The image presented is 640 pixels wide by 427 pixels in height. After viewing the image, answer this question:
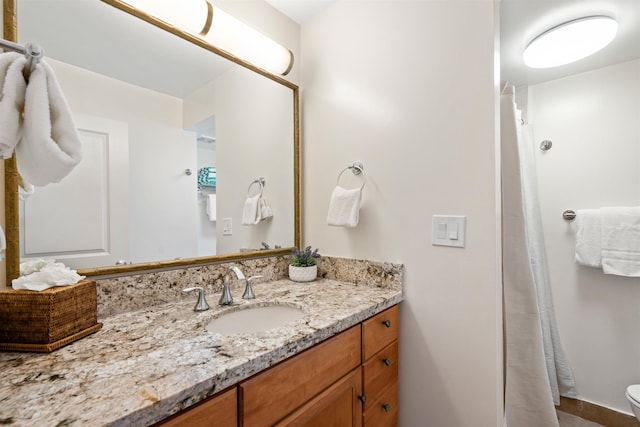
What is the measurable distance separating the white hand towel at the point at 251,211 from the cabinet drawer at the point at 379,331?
715 millimetres

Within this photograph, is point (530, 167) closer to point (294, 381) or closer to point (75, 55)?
point (294, 381)

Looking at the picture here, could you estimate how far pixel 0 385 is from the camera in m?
0.51

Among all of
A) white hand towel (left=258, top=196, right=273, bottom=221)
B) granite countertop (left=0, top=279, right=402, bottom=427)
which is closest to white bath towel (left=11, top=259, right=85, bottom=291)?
granite countertop (left=0, top=279, right=402, bottom=427)

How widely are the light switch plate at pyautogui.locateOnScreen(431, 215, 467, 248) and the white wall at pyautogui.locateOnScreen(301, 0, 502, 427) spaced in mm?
21

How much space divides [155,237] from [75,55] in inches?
24.9

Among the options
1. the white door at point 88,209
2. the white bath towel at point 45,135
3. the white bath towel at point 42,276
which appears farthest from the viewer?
the white door at point 88,209

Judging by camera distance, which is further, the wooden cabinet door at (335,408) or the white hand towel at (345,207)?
the white hand towel at (345,207)

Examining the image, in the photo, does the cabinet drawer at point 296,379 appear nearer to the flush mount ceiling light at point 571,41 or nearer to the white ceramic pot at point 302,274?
the white ceramic pot at point 302,274

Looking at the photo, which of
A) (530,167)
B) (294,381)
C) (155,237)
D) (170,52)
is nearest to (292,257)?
(155,237)

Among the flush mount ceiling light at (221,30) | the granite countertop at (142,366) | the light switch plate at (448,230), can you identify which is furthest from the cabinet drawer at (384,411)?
the flush mount ceiling light at (221,30)

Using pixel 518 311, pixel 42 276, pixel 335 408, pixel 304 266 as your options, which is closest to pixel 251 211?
pixel 304 266

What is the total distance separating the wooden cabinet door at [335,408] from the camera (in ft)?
2.42

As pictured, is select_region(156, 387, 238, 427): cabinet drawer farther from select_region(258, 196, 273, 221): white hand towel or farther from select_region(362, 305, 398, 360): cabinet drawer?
select_region(258, 196, 273, 221): white hand towel

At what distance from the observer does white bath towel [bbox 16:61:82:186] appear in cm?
55
